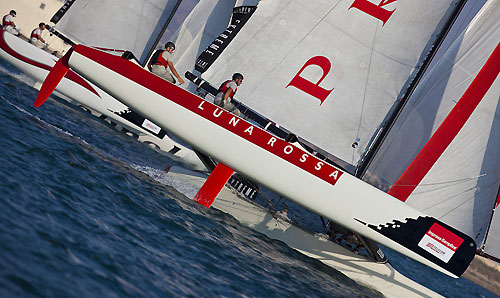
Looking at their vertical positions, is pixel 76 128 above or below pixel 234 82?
below

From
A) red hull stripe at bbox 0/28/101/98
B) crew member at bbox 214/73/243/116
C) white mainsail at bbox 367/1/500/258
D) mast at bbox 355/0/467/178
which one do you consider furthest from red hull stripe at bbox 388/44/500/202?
red hull stripe at bbox 0/28/101/98

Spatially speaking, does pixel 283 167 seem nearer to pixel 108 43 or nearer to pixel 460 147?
pixel 460 147

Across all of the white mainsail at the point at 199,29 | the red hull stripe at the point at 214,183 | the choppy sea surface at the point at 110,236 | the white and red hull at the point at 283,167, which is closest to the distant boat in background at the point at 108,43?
the white mainsail at the point at 199,29

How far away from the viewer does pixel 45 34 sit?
33.0 metres

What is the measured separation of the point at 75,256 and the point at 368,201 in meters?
4.74

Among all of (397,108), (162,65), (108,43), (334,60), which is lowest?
(162,65)

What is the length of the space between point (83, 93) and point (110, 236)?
9591 millimetres

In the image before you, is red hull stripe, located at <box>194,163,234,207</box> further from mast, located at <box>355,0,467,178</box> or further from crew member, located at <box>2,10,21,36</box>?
crew member, located at <box>2,10,21,36</box>

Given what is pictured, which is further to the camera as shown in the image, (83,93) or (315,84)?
(83,93)

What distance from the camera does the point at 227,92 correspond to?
8.88 meters

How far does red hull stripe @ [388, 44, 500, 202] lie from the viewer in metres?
9.18

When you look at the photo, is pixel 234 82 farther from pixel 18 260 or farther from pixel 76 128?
pixel 18 260

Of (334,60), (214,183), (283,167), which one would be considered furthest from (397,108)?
(214,183)

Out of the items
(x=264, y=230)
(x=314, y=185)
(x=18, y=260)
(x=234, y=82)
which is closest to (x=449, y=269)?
(x=314, y=185)
